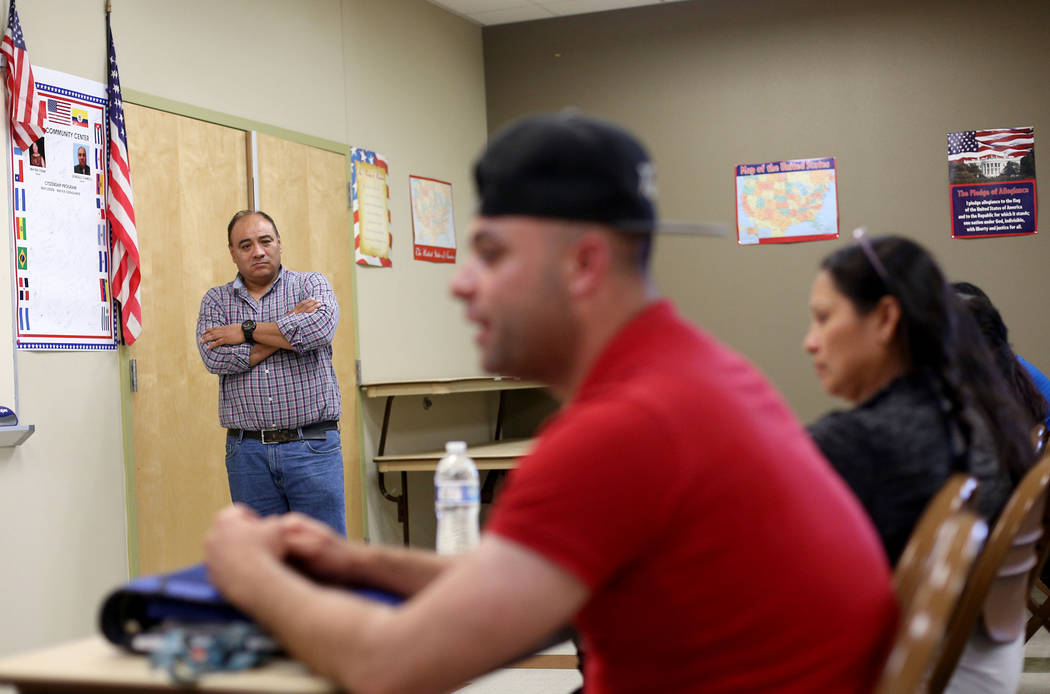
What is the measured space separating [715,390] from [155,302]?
344 centimetres

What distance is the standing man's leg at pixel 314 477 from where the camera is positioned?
12.5 ft

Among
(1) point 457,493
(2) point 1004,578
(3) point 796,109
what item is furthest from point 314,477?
(3) point 796,109

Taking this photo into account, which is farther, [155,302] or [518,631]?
[155,302]

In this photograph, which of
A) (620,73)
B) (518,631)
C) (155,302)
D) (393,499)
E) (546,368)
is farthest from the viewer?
(620,73)

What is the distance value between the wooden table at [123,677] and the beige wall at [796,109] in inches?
206

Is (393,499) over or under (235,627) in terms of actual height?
under

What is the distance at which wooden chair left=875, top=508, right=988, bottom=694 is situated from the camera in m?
0.86

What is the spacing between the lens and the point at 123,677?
38.6 inches

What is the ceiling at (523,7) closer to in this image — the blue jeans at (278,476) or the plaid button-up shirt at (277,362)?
the plaid button-up shirt at (277,362)

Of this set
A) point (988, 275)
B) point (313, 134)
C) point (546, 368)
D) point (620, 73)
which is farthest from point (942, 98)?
point (546, 368)

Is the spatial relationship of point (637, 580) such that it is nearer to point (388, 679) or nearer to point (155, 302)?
point (388, 679)

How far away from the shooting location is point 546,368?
1.01m

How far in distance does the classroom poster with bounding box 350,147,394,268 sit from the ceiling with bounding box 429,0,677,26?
1198mm

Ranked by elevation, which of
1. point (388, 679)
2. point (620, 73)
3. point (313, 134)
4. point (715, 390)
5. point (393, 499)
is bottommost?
point (393, 499)
